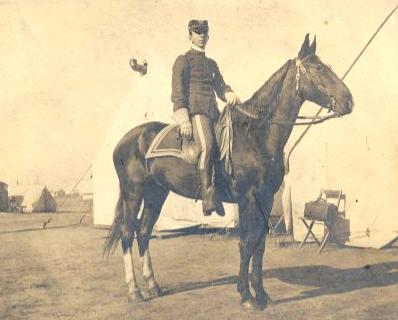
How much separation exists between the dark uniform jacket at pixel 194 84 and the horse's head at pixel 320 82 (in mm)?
961

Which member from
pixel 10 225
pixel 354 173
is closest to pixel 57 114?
pixel 354 173

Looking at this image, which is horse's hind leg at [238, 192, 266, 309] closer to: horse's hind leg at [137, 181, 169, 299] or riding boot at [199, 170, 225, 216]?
riding boot at [199, 170, 225, 216]

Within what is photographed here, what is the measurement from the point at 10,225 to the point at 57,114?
287 inches

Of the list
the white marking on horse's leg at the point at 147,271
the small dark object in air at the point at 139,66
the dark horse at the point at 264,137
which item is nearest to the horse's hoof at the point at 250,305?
the dark horse at the point at 264,137

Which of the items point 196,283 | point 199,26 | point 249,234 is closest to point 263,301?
point 249,234

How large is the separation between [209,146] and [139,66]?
2.86 m

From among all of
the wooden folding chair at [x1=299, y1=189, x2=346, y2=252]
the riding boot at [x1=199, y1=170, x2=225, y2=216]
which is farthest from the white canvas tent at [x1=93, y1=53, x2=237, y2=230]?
the riding boot at [x1=199, y1=170, x2=225, y2=216]

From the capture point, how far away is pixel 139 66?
8.81 meters

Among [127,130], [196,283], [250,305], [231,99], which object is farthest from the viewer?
[127,130]

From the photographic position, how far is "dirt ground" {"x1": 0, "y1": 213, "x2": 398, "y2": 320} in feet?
20.5

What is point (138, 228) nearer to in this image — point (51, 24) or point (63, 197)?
point (51, 24)

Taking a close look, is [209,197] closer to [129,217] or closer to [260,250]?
[260,250]

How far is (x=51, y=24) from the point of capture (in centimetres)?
757

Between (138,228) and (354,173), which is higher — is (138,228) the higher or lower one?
the lower one
